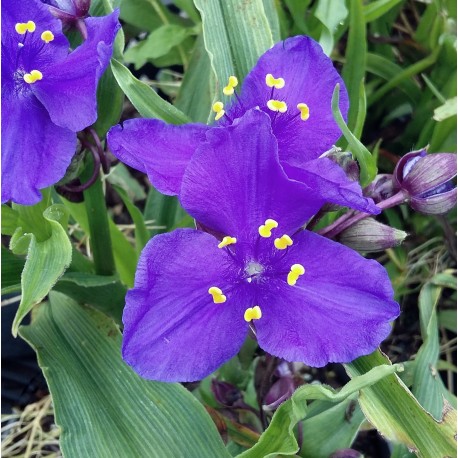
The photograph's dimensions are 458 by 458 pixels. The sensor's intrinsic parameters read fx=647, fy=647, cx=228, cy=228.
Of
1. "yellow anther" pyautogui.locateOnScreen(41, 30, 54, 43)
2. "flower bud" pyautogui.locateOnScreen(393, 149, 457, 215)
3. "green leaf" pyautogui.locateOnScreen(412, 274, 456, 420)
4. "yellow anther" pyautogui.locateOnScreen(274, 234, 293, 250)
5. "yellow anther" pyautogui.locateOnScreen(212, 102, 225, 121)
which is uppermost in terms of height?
"yellow anther" pyautogui.locateOnScreen(41, 30, 54, 43)

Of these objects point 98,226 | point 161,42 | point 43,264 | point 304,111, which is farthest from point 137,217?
point 161,42

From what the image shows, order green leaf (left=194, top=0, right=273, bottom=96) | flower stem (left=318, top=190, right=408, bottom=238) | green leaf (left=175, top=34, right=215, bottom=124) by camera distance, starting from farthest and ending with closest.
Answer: green leaf (left=175, top=34, right=215, bottom=124) → green leaf (left=194, top=0, right=273, bottom=96) → flower stem (left=318, top=190, right=408, bottom=238)

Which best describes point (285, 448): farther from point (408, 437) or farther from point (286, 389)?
point (286, 389)

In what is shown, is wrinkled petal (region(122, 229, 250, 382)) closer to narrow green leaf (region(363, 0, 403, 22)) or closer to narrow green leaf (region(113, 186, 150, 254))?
narrow green leaf (region(113, 186, 150, 254))

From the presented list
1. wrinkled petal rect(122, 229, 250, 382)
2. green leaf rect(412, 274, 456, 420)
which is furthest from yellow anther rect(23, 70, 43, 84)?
green leaf rect(412, 274, 456, 420)

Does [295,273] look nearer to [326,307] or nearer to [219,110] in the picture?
[326,307]

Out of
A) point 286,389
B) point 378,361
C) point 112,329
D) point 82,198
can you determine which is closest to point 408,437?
point 378,361
